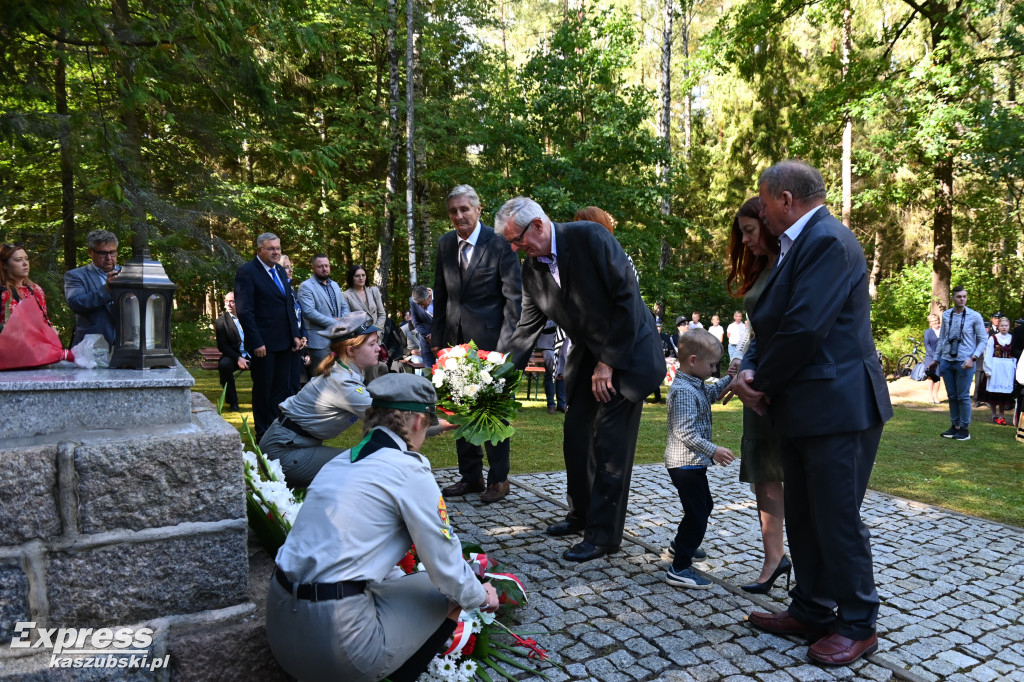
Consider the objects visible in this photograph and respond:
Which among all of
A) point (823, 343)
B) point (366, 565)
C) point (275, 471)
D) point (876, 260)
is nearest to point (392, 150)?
point (275, 471)

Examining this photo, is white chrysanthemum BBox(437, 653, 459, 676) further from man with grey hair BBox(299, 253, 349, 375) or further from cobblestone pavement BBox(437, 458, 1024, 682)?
man with grey hair BBox(299, 253, 349, 375)

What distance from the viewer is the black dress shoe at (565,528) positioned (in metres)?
5.04

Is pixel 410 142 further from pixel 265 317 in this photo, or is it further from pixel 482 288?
pixel 482 288

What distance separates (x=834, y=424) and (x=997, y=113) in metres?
16.3

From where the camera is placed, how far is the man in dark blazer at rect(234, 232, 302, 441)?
24.9 ft

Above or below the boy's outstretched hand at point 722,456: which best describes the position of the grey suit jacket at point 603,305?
above

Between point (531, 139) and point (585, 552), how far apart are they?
51.7 feet

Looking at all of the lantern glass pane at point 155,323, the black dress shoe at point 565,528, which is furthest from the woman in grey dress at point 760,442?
the lantern glass pane at point 155,323

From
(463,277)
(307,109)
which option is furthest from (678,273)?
(463,277)

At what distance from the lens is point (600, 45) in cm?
2025

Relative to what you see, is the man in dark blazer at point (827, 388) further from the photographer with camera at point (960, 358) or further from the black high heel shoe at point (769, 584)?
the photographer with camera at point (960, 358)

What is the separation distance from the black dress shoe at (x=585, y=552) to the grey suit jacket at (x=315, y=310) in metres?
5.22

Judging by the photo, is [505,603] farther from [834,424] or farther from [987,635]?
[987,635]

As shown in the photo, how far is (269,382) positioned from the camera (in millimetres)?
7887
